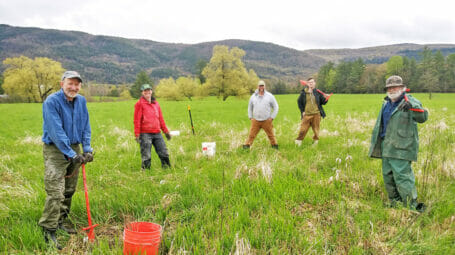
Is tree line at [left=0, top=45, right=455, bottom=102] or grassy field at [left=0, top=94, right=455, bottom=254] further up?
tree line at [left=0, top=45, right=455, bottom=102]

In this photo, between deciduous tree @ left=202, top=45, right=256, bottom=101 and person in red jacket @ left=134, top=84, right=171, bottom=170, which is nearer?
person in red jacket @ left=134, top=84, right=171, bottom=170

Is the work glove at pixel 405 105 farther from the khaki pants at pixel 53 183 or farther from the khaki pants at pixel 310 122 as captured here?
the khaki pants at pixel 53 183

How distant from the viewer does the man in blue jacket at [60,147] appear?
Answer: 134 inches

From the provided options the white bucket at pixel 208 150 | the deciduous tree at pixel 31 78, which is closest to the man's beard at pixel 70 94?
the white bucket at pixel 208 150

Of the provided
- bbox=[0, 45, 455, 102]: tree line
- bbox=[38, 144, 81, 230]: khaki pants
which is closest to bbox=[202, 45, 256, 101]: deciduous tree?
bbox=[0, 45, 455, 102]: tree line

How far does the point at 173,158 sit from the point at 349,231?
5.20m

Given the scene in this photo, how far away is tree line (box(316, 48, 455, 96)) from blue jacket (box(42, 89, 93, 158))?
140 ft

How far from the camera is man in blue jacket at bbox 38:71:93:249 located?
11.2 ft

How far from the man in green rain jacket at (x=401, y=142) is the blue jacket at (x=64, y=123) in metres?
5.08

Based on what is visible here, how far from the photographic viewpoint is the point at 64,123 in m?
3.64

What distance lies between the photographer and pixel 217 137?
11.2 metres

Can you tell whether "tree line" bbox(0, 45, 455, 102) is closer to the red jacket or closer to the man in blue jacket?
the red jacket

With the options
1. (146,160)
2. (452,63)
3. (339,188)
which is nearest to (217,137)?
(146,160)

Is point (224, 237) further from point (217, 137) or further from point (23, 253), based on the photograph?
point (217, 137)
